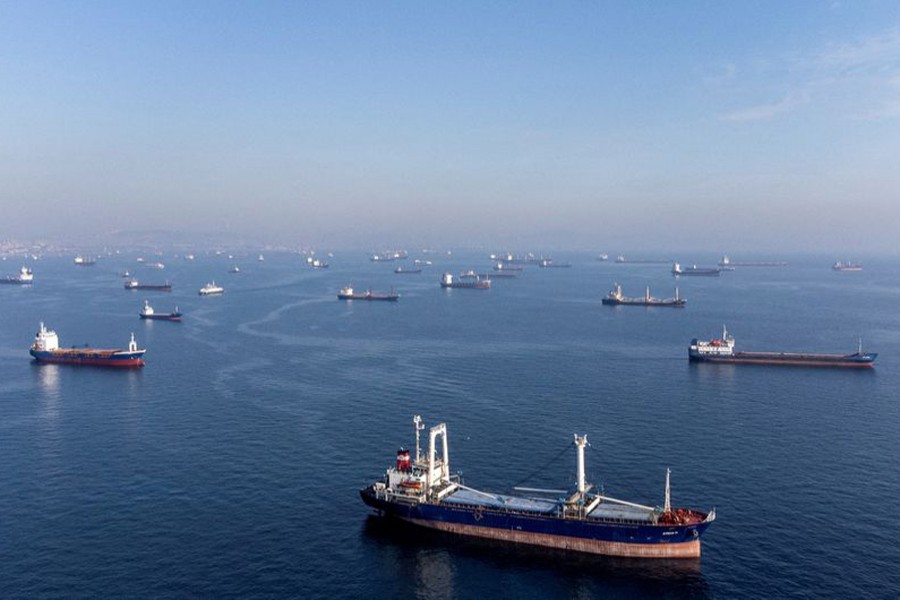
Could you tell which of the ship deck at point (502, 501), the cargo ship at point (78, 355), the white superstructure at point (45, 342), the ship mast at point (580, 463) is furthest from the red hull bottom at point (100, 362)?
the ship mast at point (580, 463)

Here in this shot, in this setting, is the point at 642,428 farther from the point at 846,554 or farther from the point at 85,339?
the point at 85,339

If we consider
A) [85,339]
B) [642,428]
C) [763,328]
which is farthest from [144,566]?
[763,328]

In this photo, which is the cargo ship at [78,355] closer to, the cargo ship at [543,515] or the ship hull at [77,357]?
the ship hull at [77,357]

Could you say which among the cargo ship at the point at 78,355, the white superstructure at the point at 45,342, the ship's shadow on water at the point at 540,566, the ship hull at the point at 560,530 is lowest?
the ship's shadow on water at the point at 540,566

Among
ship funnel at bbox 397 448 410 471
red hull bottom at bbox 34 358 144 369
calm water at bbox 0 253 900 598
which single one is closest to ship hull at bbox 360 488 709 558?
calm water at bbox 0 253 900 598

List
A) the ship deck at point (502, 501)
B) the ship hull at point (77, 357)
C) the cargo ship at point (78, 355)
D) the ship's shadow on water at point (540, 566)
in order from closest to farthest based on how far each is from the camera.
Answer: the ship's shadow on water at point (540, 566)
the ship deck at point (502, 501)
the cargo ship at point (78, 355)
the ship hull at point (77, 357)

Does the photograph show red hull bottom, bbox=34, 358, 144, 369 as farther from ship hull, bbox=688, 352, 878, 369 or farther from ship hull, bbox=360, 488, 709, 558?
ship hull, bbox=688, 352, 878, 369

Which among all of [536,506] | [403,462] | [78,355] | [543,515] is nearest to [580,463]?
[536,506]

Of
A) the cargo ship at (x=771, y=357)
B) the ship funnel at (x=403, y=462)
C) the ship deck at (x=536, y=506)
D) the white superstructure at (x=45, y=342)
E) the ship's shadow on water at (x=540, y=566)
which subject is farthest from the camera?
the white superstructure at (x=45, y=342)
